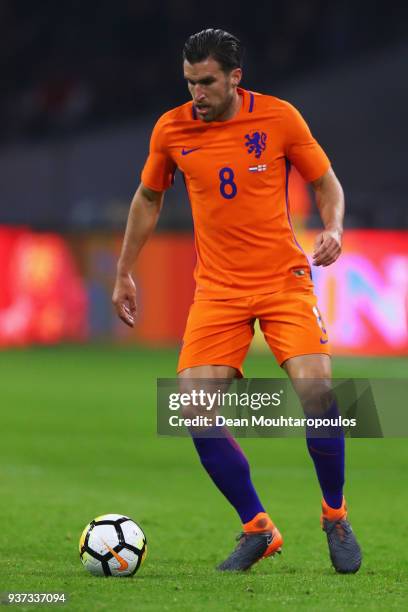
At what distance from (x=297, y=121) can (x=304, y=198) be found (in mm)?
14456

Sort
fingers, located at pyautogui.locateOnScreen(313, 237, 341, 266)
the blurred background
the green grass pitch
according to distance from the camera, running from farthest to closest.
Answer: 1. the blurred background
2. fingers, located at pyautogui.locateOnScreen(313, 237, 341, 266)
3. the green grass pitch

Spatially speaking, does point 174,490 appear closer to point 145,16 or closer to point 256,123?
point 256,123

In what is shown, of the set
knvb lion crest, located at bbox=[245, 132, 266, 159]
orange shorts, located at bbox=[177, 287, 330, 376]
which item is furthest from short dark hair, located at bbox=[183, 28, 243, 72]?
orange shorts, located at bbox=[177, 287, 330, 376]

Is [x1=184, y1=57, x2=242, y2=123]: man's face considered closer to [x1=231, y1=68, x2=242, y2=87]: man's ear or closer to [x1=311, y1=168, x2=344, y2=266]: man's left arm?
[x1=231, y1=68, x2=242, y2=87]: man's ear

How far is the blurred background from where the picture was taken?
18.4 metres

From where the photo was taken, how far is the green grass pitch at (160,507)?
4.47 m

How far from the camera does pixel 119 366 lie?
16.3m

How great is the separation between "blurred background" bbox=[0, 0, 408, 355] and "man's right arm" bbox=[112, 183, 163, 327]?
1254 centimetres

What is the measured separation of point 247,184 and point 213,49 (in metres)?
0.54

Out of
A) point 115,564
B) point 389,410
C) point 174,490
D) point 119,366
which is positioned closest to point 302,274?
point 115,564

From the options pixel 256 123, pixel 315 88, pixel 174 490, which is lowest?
pixel 174 490

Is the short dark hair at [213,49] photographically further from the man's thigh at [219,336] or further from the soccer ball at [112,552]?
the soccer ball at [112,552]

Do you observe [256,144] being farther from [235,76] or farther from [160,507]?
[160,507]

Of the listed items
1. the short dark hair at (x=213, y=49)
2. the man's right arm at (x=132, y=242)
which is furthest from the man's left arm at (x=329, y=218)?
the man's right arm at (x=132, y=242)
